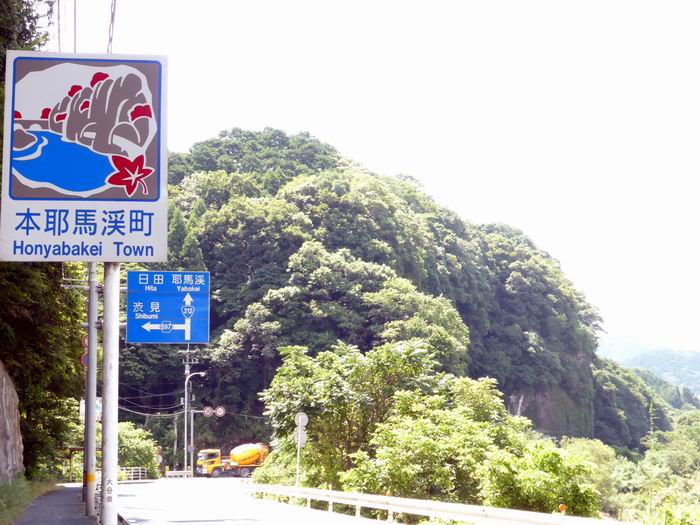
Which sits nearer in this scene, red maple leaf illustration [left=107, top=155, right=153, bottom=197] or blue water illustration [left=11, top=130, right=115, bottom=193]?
blue water illustration [left=11, top=130, right=115, bottom=193]

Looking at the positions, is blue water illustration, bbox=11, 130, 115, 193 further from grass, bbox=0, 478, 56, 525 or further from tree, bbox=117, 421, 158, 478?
tree, bbox=117, 421, 158, 478

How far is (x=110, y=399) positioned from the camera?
860 centimetres

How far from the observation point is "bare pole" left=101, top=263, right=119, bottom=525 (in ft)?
28.1

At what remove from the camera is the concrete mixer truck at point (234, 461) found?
60125 millimetres

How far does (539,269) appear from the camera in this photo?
95.6 m

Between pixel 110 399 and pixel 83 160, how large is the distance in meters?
2.32

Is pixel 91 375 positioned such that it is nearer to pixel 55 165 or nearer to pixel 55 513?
pixel 55 513

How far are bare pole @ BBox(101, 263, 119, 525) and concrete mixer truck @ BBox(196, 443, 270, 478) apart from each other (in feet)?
171

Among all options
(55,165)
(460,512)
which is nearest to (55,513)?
(460,512)

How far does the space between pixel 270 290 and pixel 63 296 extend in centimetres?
3984

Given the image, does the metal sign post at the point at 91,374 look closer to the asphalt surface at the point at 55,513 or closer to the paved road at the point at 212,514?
the asphalt surface at the point at 55,513

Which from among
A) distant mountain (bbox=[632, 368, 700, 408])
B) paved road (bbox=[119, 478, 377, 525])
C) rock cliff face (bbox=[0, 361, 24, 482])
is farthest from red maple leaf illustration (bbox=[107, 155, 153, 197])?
distant mountain (bbox=[632, 368, 700, 408])

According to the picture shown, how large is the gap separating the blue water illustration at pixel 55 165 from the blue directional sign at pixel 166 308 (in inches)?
352

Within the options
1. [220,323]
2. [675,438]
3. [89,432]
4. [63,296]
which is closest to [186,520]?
[89,432]
